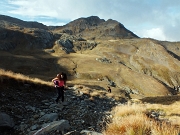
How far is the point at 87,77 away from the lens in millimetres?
139000

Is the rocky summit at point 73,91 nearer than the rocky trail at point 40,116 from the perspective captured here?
No

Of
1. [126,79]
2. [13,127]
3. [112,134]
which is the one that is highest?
[112,134]

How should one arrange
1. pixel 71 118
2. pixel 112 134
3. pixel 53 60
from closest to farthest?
1. pixel 112 134
2. pixel 71 118
3. pixel 53 60

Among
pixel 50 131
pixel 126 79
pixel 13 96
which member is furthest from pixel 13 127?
pixel 126 79

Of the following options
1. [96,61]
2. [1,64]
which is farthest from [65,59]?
[1,64]

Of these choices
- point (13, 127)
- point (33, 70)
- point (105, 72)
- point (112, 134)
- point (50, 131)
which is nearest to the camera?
point (112, 134)

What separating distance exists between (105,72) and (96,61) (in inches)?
1060

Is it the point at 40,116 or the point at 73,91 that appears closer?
the point at 40,116

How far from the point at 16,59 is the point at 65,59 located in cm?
3774

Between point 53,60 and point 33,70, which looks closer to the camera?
point 33,70

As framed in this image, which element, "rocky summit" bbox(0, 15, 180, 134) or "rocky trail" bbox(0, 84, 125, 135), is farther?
"rocky summit" bbox(0, 15, 180, 134)

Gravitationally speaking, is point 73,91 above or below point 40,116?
below

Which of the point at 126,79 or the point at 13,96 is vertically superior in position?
the point at 13,96

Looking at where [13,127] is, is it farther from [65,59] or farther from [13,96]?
[65,59]
